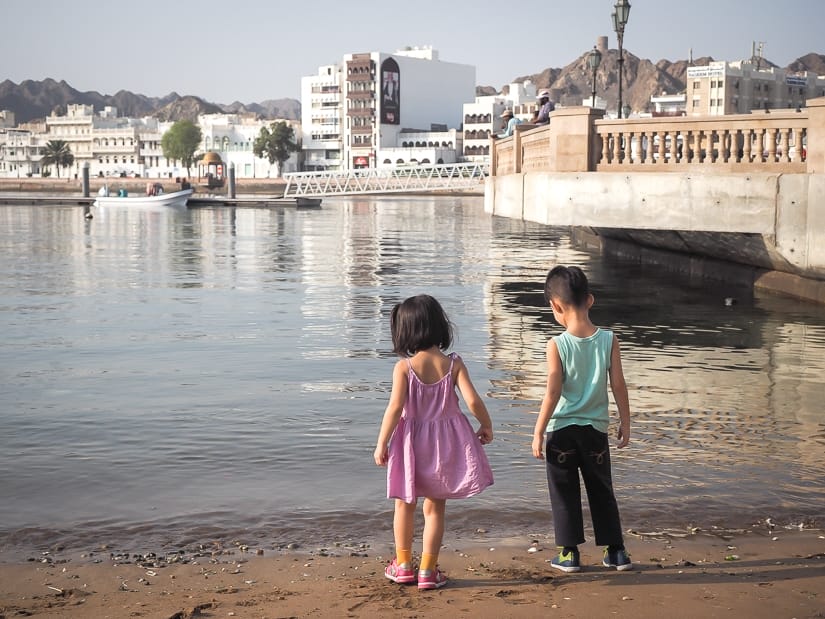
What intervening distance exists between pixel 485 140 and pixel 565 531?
159m

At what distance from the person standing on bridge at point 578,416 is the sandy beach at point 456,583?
0.25 m

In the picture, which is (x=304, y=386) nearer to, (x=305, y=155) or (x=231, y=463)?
(x=231, y=463)

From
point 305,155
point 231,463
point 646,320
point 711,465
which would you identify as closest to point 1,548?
point 231,463

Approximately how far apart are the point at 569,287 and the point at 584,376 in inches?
16.5

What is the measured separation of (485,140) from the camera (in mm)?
162500

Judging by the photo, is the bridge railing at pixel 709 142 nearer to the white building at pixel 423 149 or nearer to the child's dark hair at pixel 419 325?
the child's dark hair at pixel 419 325

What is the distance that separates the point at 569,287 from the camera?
5.52 metres

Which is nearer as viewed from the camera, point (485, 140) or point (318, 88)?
point (485, 140)

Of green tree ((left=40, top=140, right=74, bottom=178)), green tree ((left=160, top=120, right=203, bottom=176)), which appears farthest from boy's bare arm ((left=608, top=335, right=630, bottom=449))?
green tree ((left=40, top=140, right=74, bottom=178))

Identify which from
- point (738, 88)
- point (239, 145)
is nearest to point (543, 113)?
point (738, 88)

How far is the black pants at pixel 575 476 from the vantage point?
18.2 ft

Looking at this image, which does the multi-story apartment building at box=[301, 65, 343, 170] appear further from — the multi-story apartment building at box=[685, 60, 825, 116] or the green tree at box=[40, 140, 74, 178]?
the multi-story apartment building at box=[685, 60, 825, 116]

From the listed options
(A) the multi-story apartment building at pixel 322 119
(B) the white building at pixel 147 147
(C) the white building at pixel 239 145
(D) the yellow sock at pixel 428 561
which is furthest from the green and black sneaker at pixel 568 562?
(B) the white building at pixel 147 147

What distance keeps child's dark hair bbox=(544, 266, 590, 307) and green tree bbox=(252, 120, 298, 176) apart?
533ft
